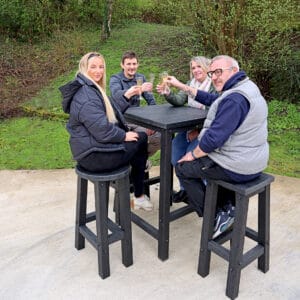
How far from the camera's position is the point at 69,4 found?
10.4 metres

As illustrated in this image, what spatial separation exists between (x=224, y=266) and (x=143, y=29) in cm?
914

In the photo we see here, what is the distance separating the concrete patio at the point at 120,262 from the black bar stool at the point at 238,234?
0.10 meters

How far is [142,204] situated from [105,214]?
0.92m

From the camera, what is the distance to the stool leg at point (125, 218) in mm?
2617

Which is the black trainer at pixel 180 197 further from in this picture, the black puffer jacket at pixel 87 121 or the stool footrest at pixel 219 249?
the black puffer jacket at pixel 87 121

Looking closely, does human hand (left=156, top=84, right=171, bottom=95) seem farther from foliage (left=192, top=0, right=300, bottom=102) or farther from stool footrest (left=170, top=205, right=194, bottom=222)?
foliage (left=192, top=0, right=300, bottom=102)

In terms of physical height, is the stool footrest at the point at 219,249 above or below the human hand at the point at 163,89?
below

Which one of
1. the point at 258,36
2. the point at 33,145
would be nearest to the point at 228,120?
the point at 33,145

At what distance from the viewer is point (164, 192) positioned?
8.84ft

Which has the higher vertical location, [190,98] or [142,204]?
[190,98]

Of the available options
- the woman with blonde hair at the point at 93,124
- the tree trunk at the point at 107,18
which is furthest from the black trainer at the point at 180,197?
the tree trunk at the point at 107,18

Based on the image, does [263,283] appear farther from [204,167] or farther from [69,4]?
[69,4]

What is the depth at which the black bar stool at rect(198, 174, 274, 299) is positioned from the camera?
2342mm

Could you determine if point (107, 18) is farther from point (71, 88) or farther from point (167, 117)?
point (71, 88)
